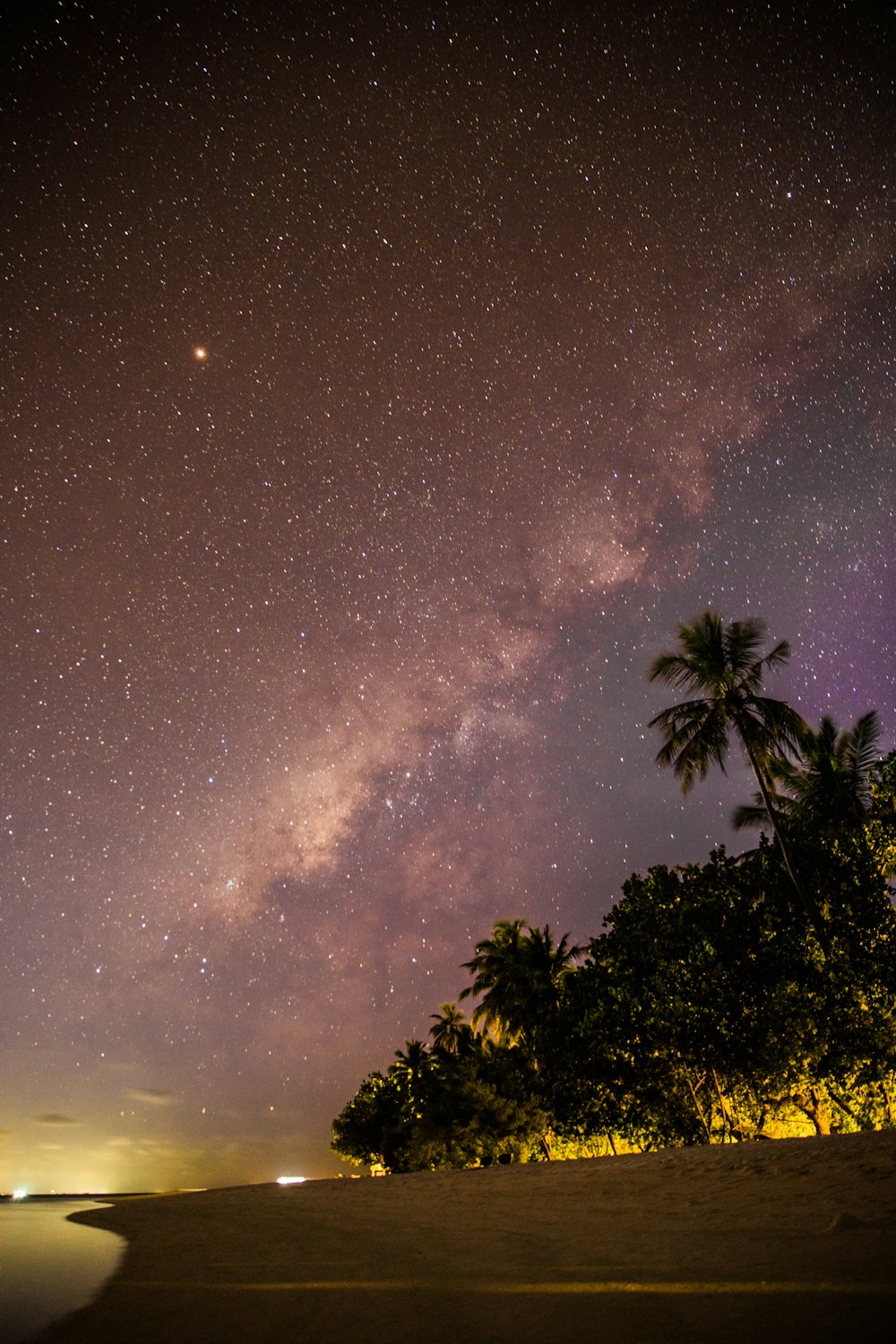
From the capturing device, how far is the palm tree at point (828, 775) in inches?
844

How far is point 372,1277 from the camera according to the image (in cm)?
496

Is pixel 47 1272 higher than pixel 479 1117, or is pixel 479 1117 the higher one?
pixel 47 1272

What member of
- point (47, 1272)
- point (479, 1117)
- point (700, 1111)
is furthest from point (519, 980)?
point (47, 1272)

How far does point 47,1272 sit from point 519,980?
27.6m

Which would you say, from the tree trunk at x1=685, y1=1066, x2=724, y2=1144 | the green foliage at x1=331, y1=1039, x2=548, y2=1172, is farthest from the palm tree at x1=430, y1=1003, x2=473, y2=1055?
the tree trunk at x1=685, y1=1066, x2=724, y2=1144

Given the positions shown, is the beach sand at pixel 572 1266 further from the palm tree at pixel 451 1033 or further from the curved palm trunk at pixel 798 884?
the palm tree at pixel 451 1033

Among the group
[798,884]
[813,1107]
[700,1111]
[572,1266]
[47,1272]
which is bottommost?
[813,1107]

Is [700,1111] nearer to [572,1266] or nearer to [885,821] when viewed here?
[885,821]

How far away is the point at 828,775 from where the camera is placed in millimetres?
23469

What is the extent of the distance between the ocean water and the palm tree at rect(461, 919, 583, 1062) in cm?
2287

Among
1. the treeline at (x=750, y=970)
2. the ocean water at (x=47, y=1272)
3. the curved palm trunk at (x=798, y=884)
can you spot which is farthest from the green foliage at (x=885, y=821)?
the ocean water at (x=47, y=1272)

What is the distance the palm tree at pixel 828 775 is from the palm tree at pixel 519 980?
1226 centimetres

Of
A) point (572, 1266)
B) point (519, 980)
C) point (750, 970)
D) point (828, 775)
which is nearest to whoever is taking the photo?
point (572, 1266)

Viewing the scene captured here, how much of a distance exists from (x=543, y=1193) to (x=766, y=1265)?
4805 mm
